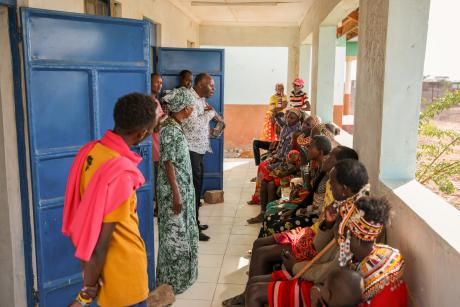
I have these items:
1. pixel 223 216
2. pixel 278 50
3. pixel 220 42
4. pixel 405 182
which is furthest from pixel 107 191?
pixel 278 50

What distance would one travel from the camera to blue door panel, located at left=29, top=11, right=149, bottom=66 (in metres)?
2.69

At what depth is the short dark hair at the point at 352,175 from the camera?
2414mm

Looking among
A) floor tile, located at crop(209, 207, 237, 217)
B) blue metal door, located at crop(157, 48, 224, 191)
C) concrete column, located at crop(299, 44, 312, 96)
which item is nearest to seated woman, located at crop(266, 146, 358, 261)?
floor tile, located at crop(209, 207, 237, 217)

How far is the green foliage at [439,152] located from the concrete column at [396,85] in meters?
2.08

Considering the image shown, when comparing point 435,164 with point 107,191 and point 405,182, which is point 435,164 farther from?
point 107,191

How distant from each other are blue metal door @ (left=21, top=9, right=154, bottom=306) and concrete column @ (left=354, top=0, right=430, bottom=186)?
62.9 inches

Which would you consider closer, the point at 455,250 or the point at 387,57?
the point at 455,250

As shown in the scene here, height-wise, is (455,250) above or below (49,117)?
below

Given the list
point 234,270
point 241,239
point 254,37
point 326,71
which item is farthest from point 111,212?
point 254,37

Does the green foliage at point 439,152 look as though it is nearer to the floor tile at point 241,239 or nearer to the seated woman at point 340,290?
the floor tile at point 241,239

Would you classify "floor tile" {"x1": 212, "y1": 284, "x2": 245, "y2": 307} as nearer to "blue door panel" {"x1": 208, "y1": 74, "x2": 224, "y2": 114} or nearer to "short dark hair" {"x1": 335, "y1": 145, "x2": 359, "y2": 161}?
"short dark hair" {"x1": 335, "y1": 145, "x2": 359, "y2": 161}

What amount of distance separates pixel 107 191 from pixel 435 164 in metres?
4.26

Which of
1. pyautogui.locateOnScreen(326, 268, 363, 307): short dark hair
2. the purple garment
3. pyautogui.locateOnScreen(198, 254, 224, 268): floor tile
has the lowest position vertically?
pyautogui.locateOnScreen(198, 254, 224, 268): floor tile

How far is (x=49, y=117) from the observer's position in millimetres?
2777
